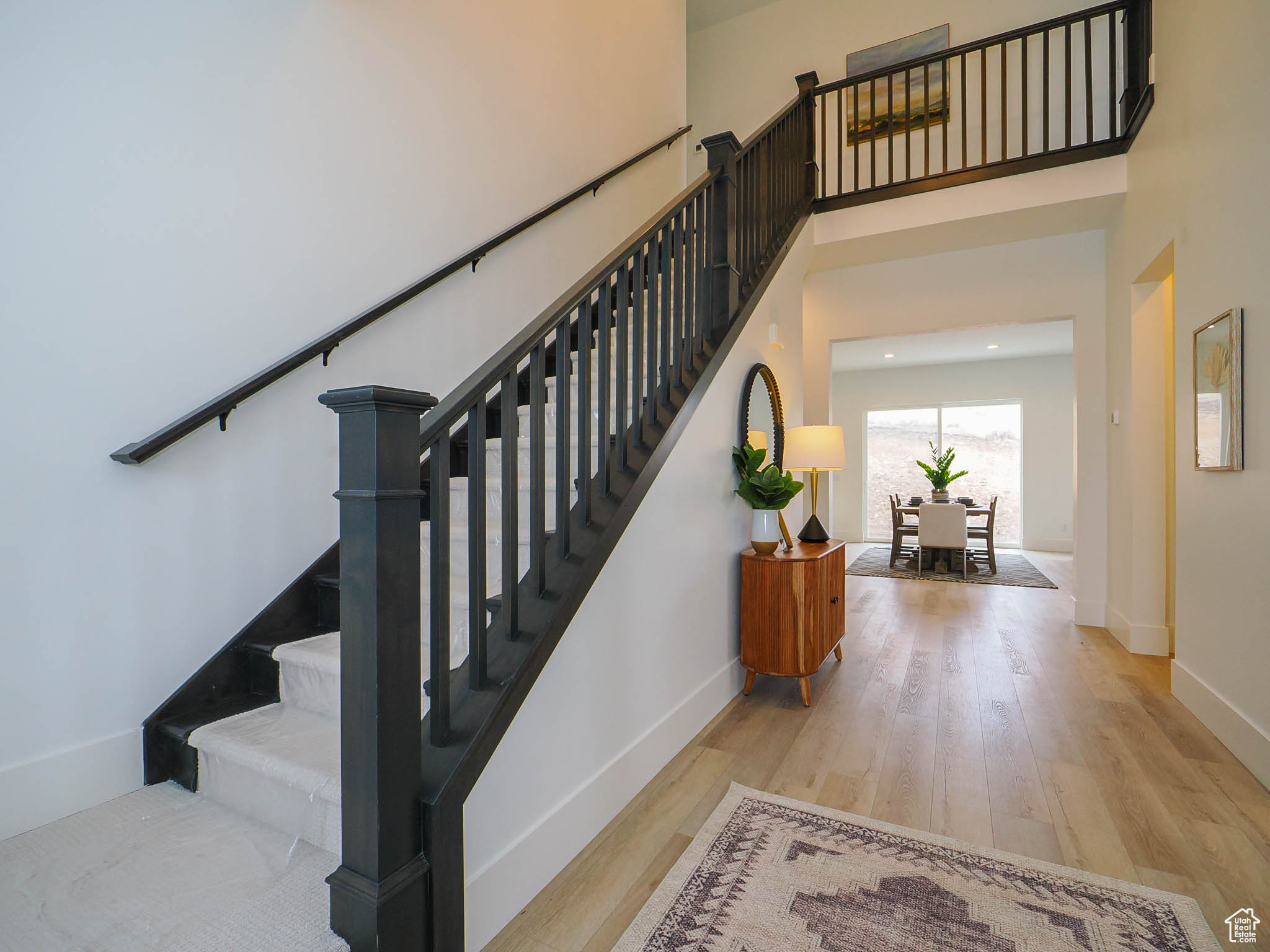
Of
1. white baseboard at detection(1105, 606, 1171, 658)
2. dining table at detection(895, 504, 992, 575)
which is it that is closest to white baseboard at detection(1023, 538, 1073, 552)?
dining table at detection(895, 504, 992, 575)

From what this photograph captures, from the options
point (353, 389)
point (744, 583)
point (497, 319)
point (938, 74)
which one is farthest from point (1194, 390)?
point (938, 74)

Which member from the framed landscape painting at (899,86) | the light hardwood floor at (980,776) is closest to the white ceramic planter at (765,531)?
the light hardwood floor at (980,776)

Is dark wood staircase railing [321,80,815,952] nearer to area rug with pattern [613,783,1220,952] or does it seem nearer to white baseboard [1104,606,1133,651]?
area rug with pattern [613,783,1220,952]

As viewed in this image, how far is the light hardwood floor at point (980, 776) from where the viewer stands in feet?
5.35

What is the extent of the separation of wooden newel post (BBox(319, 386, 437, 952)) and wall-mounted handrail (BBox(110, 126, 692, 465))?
93cm

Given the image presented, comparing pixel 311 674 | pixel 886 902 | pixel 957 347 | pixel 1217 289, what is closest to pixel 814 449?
pixel 1217 289

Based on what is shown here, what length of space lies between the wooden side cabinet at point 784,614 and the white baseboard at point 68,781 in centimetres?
225

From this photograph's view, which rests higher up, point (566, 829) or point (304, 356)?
point (304, 356)

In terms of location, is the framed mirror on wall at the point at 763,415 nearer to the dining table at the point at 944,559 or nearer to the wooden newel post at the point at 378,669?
→ the wooden newel post at the point at 378,669

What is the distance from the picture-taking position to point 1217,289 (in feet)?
8.40

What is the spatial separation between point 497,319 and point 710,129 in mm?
4214

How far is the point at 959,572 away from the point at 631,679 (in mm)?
6032

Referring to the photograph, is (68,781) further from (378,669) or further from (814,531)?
(814,531)

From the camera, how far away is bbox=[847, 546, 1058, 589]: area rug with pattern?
20.8 feet
